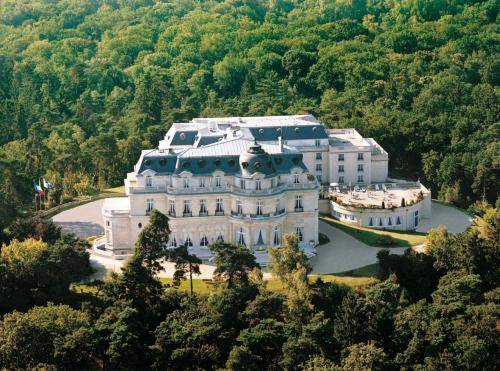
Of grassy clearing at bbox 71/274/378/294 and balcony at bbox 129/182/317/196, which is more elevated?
balcony at bbox 129/182/317/196

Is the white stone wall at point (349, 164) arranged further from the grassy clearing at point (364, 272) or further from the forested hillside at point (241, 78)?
the grassy clearing at point (364, 272)

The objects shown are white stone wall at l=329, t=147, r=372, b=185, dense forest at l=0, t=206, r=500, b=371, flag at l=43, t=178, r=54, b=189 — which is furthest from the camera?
white stone wall at l=329, t=147, r=372, b=185

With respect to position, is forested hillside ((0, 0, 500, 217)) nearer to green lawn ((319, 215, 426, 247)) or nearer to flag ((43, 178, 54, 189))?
flag ((43, 178, 54, 189))

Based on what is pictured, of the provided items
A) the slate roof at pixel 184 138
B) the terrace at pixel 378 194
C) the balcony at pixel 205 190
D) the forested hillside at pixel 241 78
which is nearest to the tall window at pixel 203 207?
the balcony at pixel 205 190

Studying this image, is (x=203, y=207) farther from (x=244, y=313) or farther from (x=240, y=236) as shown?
(x=244, y=313)

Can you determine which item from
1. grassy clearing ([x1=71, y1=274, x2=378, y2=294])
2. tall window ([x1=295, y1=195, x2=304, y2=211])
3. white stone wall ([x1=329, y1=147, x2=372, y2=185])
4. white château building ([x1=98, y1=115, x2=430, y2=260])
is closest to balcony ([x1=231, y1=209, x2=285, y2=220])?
white château building ([x1=98, y1=115, x2=430, y2=260])
